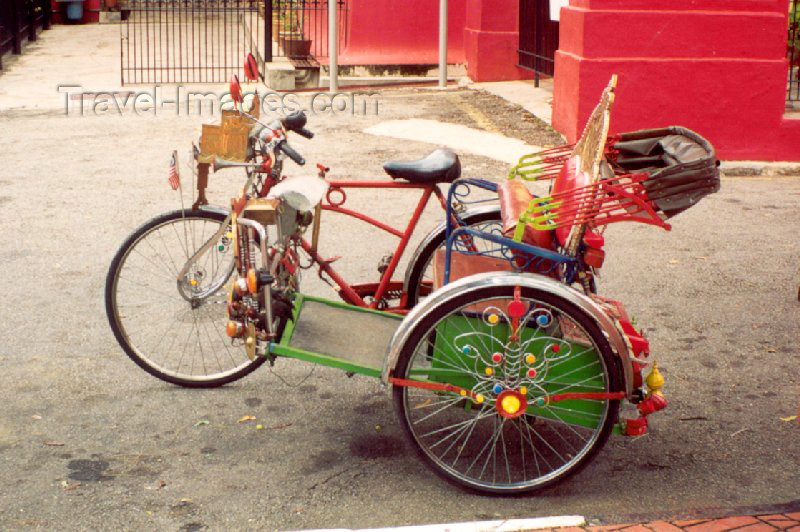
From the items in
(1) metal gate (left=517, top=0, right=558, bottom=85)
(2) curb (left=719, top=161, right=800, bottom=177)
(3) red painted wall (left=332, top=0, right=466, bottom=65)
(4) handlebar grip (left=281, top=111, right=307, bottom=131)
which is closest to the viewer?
(4) handlebar grip (left=281, top=111, right=307, bottom=131)

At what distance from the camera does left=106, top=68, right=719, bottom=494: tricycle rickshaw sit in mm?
4160

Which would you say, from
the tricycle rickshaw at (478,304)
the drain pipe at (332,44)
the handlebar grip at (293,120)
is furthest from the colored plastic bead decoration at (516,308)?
the drain pipe at (332,44)

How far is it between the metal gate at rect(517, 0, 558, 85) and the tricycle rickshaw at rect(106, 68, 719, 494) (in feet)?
29.9

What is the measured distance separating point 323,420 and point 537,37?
10.6 m

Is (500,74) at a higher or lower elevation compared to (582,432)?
higher

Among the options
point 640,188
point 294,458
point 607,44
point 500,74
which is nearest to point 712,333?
point 640,188

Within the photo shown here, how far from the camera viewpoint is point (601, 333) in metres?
4.11

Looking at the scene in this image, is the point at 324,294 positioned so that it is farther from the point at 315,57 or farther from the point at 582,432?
the point at 315,57

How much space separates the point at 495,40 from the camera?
16.0 meters

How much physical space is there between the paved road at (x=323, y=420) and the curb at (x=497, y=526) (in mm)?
115

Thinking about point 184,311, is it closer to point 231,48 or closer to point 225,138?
point 225,138

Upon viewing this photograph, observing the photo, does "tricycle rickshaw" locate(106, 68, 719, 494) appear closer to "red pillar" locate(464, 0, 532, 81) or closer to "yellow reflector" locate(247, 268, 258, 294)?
"yellow reflector" locate(247, 268, 258, 294)

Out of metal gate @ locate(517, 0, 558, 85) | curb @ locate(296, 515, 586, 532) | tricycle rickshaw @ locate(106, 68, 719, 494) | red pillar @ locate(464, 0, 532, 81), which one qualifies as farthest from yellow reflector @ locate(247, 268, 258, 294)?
red pillar @ locate(464, 0, 532, 81)

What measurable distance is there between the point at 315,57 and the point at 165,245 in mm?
11997
